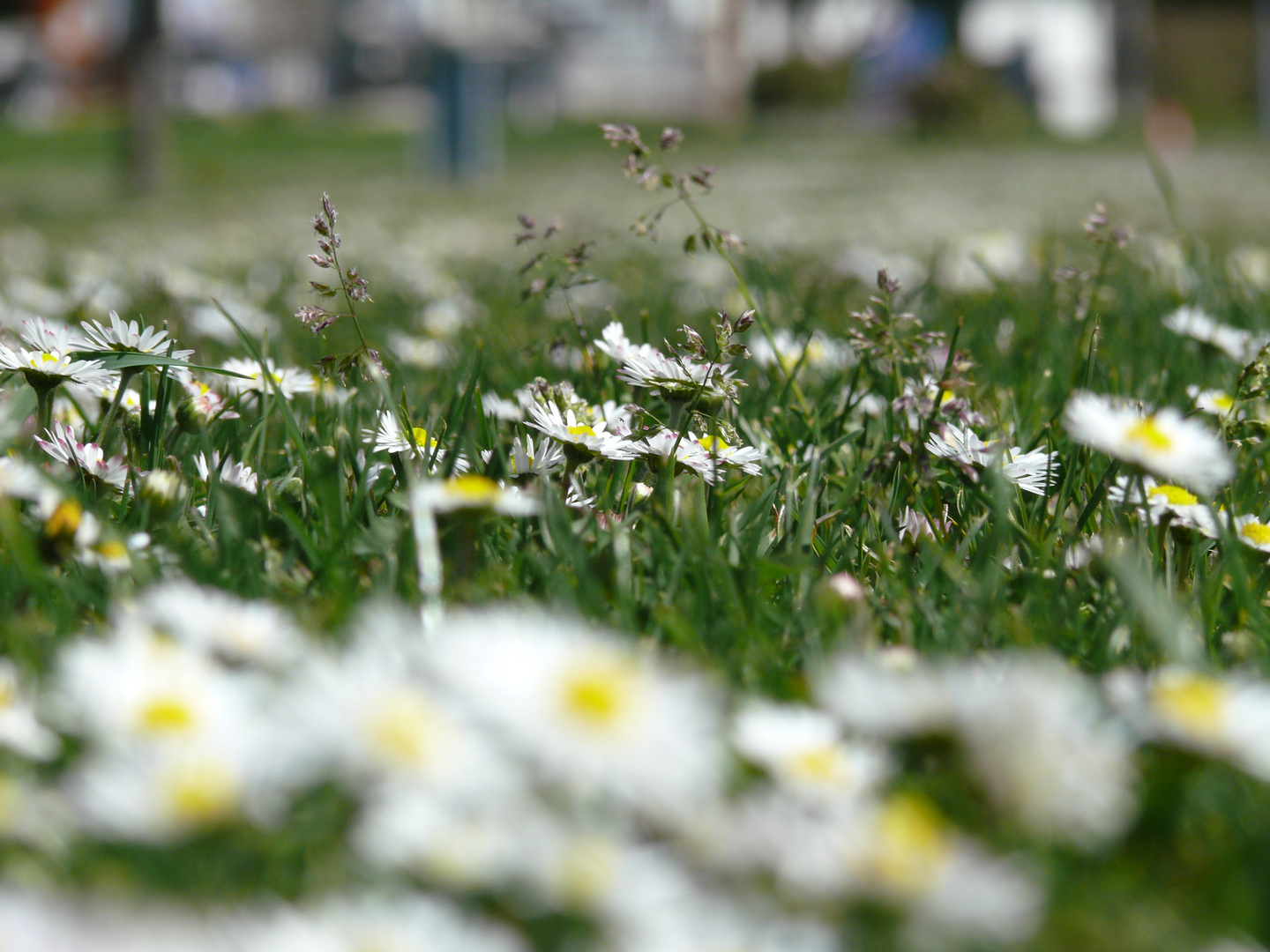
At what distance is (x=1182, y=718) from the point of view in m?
0.71

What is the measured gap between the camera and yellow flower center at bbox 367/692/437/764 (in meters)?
0.61

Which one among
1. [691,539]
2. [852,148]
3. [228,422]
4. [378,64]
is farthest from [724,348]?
[378,64]

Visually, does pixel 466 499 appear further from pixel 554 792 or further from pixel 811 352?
pixel 811 352

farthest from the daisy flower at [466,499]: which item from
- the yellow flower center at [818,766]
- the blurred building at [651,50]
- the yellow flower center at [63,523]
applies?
the blurred building at [651,50]

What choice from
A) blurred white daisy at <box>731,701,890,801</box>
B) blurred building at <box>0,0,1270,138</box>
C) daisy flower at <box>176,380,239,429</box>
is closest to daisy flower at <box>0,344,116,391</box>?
daisy flower at <box>176,380,239,429</box>

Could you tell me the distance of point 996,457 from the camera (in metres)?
1.26

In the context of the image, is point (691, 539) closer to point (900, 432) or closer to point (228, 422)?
point (900, 432)

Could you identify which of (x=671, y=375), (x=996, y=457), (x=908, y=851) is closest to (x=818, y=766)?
(x=908, y=851)

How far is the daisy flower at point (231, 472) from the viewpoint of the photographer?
1325 mm

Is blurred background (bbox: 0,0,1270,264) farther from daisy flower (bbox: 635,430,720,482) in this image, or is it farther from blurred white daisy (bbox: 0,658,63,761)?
blurred white daisy (bbox: 0,658,63,761)

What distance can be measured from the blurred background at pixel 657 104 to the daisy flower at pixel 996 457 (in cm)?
380

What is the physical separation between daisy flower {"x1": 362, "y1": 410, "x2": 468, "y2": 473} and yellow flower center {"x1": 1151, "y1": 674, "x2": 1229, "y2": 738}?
761mm

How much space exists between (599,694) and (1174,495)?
2.71ft

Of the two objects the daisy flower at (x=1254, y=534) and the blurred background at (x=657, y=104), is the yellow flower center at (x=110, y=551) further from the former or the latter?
the blurred background at (x=657, y=104)
